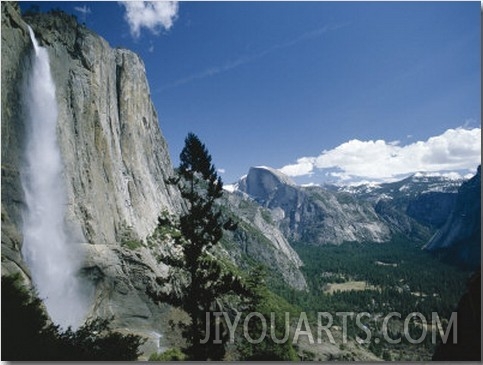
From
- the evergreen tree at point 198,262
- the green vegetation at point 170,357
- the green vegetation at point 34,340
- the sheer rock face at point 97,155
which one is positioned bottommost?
the green vegetation at point 170,357

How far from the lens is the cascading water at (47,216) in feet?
106

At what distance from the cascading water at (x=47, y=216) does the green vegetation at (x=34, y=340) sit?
981 cm

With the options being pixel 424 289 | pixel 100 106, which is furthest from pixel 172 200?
pixel 424 289

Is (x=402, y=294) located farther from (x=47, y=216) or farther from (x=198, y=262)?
(x=198, y=262)

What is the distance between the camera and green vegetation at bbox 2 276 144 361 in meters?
18.9

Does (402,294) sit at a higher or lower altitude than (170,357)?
higher

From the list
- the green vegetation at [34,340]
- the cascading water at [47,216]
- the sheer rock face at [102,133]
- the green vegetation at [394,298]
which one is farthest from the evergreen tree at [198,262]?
the green vegetation at [394,298]

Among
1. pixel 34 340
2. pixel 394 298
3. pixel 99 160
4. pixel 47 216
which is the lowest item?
pixel 394 298

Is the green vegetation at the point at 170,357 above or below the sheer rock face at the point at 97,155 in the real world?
below

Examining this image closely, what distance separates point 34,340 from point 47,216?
1933 cm

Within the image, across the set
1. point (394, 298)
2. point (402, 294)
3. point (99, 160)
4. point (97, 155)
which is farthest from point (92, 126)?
point (402, 294)

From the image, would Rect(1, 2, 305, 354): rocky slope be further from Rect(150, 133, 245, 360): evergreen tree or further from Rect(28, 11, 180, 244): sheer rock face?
Rect(150, 133, 245, 360): evergreen tree

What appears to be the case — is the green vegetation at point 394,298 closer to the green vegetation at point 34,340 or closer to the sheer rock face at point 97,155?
the sheer rock face at point 97,155

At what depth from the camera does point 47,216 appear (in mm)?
36500
